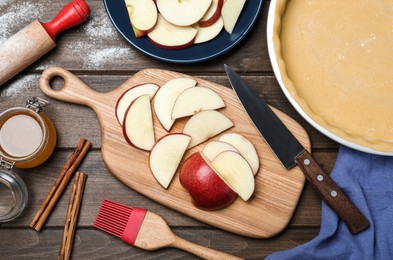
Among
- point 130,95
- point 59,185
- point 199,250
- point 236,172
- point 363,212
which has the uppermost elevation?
point 130,95

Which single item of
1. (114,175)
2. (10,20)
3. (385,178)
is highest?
(10,20)

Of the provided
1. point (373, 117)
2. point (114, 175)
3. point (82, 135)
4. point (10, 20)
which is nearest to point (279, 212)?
point (373, 117)

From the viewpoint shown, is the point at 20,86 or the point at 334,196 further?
the point at 20,86

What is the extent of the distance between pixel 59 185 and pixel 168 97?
1.31 ft

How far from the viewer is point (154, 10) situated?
1415 mm

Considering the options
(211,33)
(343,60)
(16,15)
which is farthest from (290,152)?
(16,15)

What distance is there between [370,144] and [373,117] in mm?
73

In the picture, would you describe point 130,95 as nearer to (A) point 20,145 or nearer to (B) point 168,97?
(B) point 168,97

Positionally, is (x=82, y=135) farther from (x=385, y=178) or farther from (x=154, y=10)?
(x=385, y=178)

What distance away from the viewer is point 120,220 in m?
1.39

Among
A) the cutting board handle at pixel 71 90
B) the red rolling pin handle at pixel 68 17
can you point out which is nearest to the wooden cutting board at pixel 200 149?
the cutting board handle at pixel 71 90

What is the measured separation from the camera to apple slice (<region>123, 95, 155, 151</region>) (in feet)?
4.57

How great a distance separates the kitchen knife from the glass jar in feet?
1.77

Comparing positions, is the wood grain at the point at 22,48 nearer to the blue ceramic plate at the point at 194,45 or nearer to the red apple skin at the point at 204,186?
the blue ceramic plate at the point at 194,45
